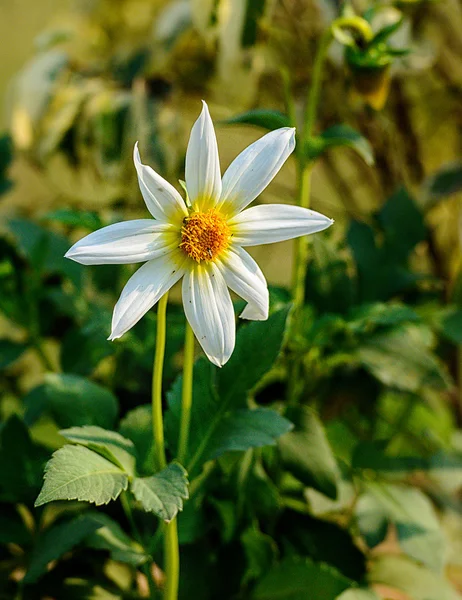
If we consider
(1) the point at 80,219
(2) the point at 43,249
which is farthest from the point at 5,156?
(1) the point at 80,219

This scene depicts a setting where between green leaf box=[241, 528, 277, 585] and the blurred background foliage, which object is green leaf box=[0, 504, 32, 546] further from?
green leaf box=[241, 528, 277, 585]

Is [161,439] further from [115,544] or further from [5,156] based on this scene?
[5,156]

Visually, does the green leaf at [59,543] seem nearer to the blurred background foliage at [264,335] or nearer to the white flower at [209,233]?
the blurred background foliage at [264,335]

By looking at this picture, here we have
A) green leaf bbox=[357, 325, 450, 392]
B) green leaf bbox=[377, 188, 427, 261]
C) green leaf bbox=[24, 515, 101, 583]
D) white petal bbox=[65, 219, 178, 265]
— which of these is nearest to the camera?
white petal bbox=[65, 219, 178, 265]

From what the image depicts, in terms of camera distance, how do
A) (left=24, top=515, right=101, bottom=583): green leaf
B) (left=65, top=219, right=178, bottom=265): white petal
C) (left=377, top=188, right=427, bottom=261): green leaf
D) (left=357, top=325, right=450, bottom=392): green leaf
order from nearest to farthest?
(left=65, top=219, right=178, bottom=265): white petal < (left=24, top=515, right=101, bottom=583): green leaf < (left=357, top=325, right=450, bottom=392): green leaf < (left=377, top=188, right=427, bottom=261): green leaf

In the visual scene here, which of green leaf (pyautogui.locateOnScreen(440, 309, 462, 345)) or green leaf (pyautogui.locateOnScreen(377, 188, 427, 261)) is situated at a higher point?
green leaf (pyautogui.locateOnScreen(377, 188, 427, 261))

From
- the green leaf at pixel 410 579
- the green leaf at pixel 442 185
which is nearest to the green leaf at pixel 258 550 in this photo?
the green leaf at pixel 410 579

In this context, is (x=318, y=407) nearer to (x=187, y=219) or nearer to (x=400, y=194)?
(x=400, y=194)

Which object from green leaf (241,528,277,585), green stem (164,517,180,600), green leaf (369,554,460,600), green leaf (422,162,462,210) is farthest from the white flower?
green leaf (422,162,462,210)
